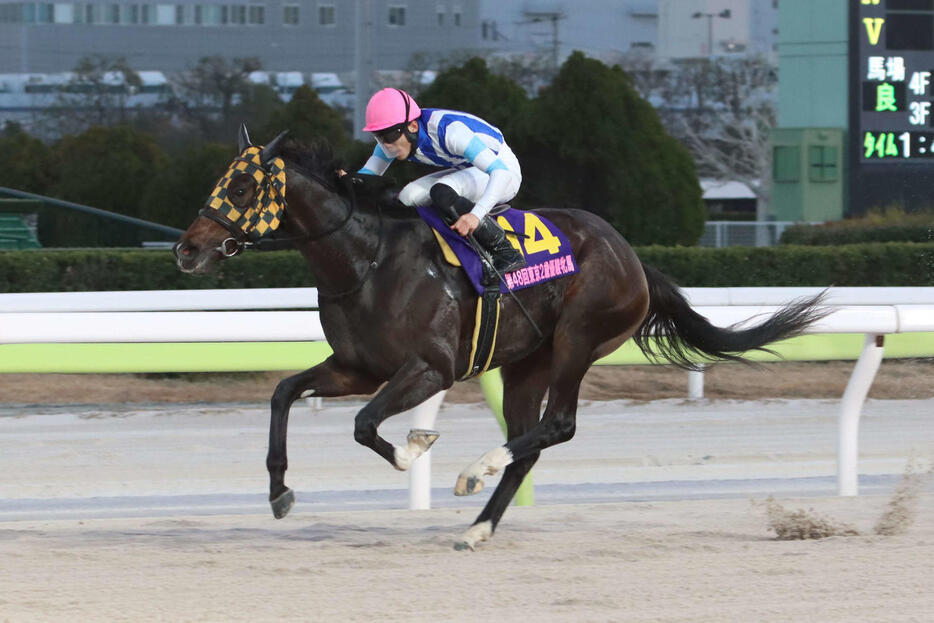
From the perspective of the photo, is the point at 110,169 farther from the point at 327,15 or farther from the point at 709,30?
the point at 709,30

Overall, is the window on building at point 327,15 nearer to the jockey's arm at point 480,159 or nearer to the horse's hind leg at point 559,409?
the horse's hind leg at point 559,409

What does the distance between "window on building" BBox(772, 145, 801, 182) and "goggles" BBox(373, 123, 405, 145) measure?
14.2 meters

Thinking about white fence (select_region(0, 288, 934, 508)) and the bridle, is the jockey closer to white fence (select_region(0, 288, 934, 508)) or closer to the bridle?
the bridle

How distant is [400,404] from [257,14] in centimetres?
3670

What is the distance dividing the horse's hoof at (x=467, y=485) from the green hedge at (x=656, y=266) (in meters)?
6.21

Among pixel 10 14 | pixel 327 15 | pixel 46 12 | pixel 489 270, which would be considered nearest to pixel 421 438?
pixel 489 270

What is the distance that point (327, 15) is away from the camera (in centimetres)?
3859

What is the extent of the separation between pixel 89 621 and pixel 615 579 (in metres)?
1.37

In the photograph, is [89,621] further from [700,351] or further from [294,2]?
[294,2]

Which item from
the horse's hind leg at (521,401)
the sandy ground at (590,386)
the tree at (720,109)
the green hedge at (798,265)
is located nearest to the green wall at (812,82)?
the green hedge at (798,265)

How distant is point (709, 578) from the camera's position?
3797 millimetres

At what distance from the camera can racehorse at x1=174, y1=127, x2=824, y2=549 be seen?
4051mm

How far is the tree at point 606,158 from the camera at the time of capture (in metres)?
13.7

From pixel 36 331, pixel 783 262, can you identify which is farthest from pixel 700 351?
pixel 783 262
